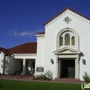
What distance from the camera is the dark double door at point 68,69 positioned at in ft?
88.8

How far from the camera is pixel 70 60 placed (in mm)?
27797

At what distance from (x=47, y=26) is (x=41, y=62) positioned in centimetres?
568

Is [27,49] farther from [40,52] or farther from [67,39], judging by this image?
[67,39]

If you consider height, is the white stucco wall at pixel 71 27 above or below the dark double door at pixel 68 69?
above

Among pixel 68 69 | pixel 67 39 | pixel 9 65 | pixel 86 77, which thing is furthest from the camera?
pixel 9 65

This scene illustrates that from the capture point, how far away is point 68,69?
27.5 metres

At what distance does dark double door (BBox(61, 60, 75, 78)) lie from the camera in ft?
88.8

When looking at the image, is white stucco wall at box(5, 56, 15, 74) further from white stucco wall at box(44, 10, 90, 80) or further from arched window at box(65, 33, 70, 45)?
arched window at box(65, 33, 70, 45)

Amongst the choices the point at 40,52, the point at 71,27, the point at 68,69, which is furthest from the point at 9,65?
the point at 71,27

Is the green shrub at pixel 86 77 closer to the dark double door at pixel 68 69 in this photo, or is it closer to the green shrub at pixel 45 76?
the dark double door at pixel 68 69

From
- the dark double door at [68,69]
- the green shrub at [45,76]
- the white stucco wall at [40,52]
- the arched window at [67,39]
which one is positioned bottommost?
the green shrub at [45,76]

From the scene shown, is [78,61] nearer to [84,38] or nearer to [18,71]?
[84,38]

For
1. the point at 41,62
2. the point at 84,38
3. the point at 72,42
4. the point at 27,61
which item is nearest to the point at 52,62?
the point at 41,62

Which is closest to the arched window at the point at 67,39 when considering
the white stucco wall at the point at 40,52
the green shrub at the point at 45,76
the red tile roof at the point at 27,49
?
the white stucco wall at the point at 40,52
